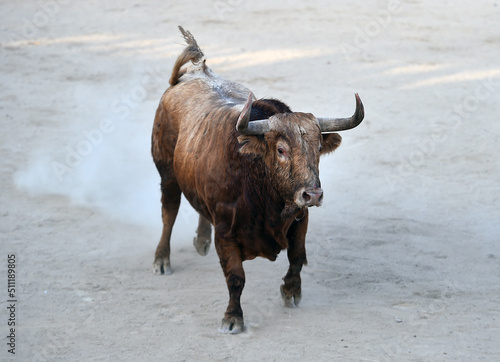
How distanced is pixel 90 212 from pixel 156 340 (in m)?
3.43

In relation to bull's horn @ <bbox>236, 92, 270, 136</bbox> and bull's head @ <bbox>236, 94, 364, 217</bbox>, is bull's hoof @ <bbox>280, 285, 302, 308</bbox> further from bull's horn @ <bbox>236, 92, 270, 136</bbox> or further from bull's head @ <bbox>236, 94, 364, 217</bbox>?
bull's horn @ <bbox>236, 92, 270, 136</bbox>

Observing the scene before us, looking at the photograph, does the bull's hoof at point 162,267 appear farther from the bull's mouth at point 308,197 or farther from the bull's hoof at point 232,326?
the bull's mouth at point 308,197

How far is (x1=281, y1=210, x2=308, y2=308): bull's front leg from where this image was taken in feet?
22.0

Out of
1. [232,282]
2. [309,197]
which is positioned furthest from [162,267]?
[309,197]

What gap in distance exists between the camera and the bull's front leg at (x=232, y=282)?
6.33 metres

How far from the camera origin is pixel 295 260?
671 cm

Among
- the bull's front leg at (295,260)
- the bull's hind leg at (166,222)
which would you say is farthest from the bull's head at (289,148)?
the bull's hind leg at (166,222)

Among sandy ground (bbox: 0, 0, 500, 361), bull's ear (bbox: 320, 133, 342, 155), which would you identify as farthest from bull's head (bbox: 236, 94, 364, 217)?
sandy ground (bbox: 0, 0, 500, 361)

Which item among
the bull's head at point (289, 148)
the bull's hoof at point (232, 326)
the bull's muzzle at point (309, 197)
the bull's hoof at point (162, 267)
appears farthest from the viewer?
the bull's hoof at point (162, 267)

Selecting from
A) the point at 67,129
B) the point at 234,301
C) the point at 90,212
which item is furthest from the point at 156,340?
the point at 67,129

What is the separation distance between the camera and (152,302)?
7.02 m

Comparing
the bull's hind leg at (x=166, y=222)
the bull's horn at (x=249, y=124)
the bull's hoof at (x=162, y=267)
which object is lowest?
the bull's hoof at (x=162, y=267)

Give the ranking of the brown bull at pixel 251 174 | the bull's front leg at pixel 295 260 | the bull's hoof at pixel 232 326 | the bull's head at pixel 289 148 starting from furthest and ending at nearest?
the bull's front leg at pixel 295 260 → the bull's hoof at pixel 232 326 → the brown bull at pixel 251 174 → the bull's head at pixel 289 148

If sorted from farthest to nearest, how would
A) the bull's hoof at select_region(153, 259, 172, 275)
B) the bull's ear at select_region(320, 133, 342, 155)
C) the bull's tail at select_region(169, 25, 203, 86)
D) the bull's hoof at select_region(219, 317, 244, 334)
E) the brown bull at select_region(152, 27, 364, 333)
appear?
the bull's tail at select_region(169, 25, 203, 86)
the bull's hoof at select_region(153, 259, 172, 275)
the bull's ear at select_region(320, 133, 342, 155)
the bull's hoof at select_region(219, 317, 244, 334)
the brown bull at select_region(152, 27, 364, 333)
